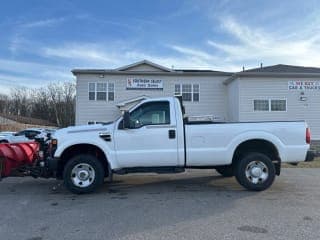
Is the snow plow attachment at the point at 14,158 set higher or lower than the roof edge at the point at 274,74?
lower

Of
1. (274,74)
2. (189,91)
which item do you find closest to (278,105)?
(274,74)

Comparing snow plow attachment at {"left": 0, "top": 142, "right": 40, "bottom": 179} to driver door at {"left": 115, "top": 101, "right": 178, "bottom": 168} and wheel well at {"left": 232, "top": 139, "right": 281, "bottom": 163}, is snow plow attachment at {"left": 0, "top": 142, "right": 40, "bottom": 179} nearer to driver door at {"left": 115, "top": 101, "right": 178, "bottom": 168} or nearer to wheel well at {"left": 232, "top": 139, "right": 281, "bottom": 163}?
driver door at {"left": 115, "top": 101, "right": 178, "bottom": 168}

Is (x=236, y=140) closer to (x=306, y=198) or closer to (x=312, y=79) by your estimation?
(x=306, y=198)

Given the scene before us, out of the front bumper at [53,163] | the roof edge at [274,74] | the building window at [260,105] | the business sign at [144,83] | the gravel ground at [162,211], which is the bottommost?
the gravel ground at [162,211]

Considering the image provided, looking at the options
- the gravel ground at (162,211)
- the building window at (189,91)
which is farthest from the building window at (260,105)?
the gravel ground at (162,211)

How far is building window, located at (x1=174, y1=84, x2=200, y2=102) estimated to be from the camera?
26.5 metres

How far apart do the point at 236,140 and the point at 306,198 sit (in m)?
1.89

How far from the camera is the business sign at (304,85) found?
2470cm

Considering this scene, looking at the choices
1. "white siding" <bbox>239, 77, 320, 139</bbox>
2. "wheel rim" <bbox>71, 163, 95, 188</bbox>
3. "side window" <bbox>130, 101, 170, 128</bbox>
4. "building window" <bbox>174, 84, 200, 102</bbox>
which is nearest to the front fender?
"wheel rim" <bbox>71, 163, 95, 188</bbox>

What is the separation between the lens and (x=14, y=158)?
8188 millimetres

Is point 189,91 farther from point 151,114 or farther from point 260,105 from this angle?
point 151,114

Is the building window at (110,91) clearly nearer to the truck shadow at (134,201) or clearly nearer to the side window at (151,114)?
the truck shadow at (134,201)

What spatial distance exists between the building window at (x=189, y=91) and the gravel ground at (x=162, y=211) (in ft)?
56.7

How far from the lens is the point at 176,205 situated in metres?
6.77
